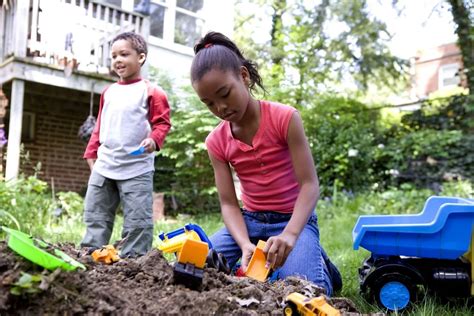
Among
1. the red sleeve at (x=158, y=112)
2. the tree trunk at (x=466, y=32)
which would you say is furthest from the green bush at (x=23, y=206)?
the tree trunk at (x=466, y=32)

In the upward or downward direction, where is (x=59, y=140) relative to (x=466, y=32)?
downward

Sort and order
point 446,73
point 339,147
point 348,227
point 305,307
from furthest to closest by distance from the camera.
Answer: point 446,73 < point 339,147 < point 348,227 < point 305,307

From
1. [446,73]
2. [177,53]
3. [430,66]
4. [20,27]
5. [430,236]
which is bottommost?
[430,236]

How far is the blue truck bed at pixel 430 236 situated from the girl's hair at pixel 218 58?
2.84 ft

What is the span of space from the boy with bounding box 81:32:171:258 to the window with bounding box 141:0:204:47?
6.55 metres

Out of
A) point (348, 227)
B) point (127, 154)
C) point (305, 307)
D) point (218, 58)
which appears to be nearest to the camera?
point (305, 307)

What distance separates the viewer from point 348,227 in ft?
16.8

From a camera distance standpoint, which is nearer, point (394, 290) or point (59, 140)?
point (394, 290)

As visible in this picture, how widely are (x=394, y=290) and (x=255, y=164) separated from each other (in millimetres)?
817

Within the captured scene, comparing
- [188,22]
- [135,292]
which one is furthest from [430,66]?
[135,292]

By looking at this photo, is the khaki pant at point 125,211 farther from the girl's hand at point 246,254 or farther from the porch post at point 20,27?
the porch post at point 20,27

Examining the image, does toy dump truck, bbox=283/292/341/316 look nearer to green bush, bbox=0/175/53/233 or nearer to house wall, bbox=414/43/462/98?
green bush, bbox=0/175/53/233

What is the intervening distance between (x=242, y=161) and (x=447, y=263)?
3.34 ft

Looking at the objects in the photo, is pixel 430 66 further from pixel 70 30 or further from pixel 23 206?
pixel 23 206
